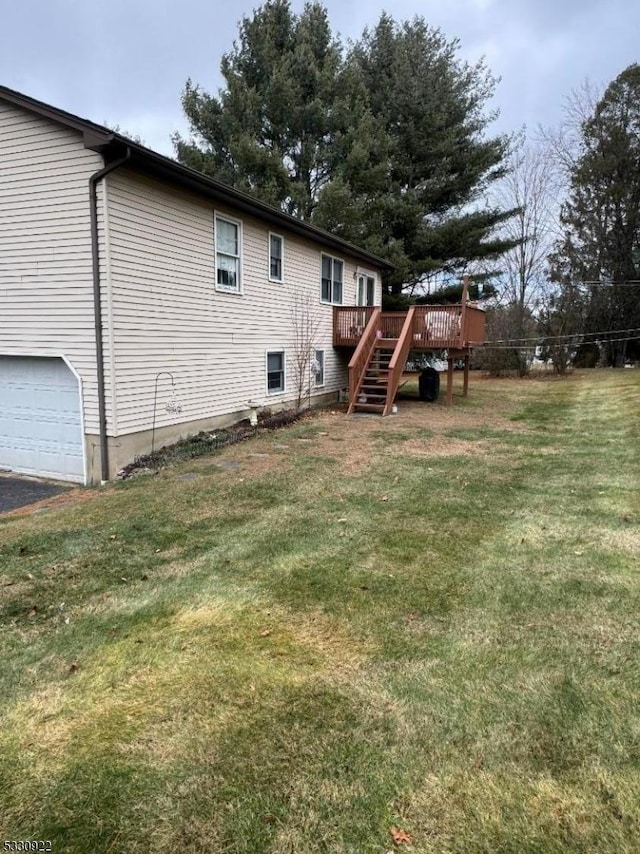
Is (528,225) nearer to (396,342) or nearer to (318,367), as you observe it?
(396,342)

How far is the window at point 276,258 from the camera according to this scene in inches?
443

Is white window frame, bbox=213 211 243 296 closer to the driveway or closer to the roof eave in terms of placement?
the roof eave

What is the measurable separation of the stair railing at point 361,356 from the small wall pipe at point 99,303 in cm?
604

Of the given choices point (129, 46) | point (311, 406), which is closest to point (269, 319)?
point (311, 406)

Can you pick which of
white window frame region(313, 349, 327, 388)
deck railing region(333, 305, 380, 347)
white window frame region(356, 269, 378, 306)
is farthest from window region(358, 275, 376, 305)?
white window frame region(313, 349, 327, 388)

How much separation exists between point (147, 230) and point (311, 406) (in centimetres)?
662

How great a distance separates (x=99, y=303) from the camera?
7023 millimetres

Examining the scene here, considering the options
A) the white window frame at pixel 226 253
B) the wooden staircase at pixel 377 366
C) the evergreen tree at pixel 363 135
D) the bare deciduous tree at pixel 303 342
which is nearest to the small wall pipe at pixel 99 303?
the white window frame at pixel 226 253

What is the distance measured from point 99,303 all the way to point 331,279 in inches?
328

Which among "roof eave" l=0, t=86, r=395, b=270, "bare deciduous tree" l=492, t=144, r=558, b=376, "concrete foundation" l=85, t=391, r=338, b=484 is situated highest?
"bare deciduous tree" l=492, t=144, r=558, b=376

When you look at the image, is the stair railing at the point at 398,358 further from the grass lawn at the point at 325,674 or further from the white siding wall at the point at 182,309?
the grass lawn at the point at 325,674

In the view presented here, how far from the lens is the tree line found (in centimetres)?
2005

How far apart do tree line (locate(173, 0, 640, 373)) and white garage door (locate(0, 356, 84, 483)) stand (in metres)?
13.5

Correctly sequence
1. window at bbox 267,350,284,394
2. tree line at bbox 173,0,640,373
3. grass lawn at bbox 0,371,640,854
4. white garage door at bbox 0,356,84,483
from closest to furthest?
grass lawn at bbox 0,371,640,854 → white garage door at bbox 0,356,84,483 → window at bbox 267,350,284,394 → tree line at bbox 173,0,640,373
